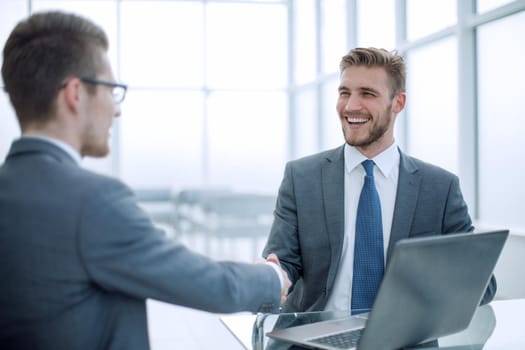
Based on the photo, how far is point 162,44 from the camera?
24.3 ft

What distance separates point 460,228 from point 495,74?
6.56 ft

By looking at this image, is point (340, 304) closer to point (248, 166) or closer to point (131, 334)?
point (131, 334)

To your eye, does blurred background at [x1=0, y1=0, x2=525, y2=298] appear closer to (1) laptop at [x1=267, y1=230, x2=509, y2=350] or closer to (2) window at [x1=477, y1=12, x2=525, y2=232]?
(2) window at [x1=477, y1=12, x2=525, y2=232]

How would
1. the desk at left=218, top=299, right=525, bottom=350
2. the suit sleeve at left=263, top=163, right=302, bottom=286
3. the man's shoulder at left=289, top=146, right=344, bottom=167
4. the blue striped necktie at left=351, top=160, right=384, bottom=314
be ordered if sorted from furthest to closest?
the man's shoulder at left=289, top=146, right=344, bottom=167 → the suit sleeve at left=263, top=163, right=302, bottom=286 → the blue striped necktie at left=351, top=160, right=384, bottom=314 → the desk at left=218, top=299, right=525, bottom=350

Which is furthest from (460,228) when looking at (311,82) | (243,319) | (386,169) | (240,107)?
(240,107)

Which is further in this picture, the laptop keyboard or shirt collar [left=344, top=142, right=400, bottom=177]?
shirt collar [left=344, top=142, right=400, bottom=177]

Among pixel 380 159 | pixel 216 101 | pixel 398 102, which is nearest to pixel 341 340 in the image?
A: pixel 380 159

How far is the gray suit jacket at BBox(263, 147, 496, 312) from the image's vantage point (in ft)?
6.75

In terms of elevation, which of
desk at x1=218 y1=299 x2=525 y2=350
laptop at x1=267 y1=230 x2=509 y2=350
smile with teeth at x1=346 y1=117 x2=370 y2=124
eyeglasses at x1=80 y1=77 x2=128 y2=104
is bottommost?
desk at x1=218 y1=299 x2=525 y2=350

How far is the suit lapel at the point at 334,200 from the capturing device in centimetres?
205

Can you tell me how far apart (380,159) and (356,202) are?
173mm

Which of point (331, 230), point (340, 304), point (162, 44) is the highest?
point (162, 44)

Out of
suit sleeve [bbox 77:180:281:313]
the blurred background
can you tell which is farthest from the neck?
the blurred background

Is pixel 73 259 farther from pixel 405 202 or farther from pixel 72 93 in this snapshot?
pixel 405 202
